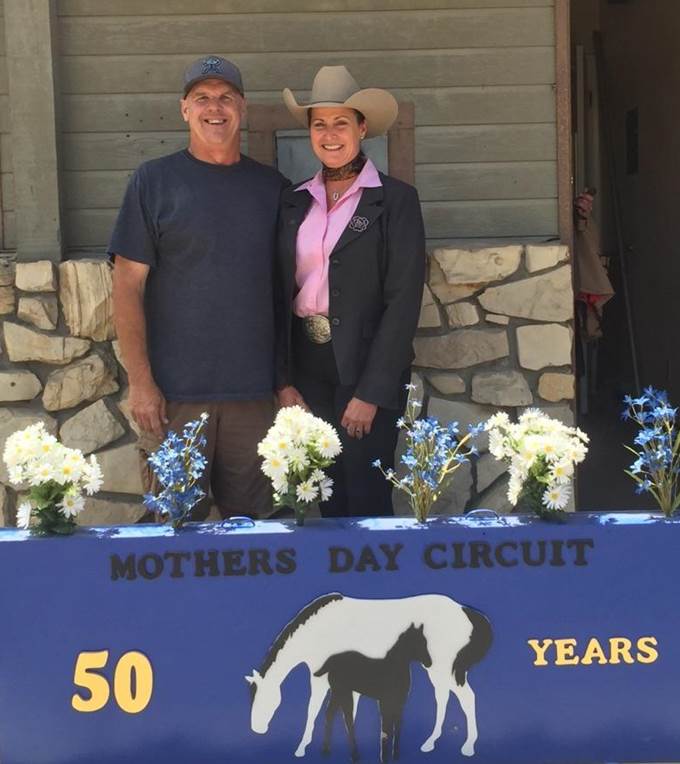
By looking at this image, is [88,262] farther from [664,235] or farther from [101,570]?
[664,235]

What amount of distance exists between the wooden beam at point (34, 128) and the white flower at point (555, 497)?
223cm

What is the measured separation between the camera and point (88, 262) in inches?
154

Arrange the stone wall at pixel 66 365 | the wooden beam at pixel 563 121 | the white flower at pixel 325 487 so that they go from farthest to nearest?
the wooden beam at pixel 563 121 < the stone wall at pixel 66 365 < the white flower at pixel 325 487

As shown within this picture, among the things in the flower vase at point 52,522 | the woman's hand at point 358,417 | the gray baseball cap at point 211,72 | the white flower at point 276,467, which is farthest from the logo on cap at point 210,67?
the flower vase at point 52,522

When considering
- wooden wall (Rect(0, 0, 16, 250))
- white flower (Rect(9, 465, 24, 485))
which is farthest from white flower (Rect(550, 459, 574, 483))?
wooden wall (Rect(0, 0, 16, 250))

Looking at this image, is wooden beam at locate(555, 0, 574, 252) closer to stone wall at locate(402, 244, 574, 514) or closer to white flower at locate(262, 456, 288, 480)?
stone wall at locate(402, 244, 574, 514)

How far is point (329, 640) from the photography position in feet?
8.40

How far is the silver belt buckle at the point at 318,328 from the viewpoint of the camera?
11.0 ft

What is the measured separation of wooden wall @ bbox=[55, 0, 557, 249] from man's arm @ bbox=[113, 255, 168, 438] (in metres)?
0.93

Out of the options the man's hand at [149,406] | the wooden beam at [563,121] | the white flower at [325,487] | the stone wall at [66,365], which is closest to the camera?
the white flower at [325,487]

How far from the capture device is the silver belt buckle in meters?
3.35

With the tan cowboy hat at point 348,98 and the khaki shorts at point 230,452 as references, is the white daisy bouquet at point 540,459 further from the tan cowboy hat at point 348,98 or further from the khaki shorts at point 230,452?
the tan cowboy hat at point 348,98

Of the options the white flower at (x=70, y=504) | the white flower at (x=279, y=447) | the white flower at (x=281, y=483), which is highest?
the white flower at (x=279, y=447)

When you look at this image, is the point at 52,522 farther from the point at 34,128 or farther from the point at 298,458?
the point at 34,128
